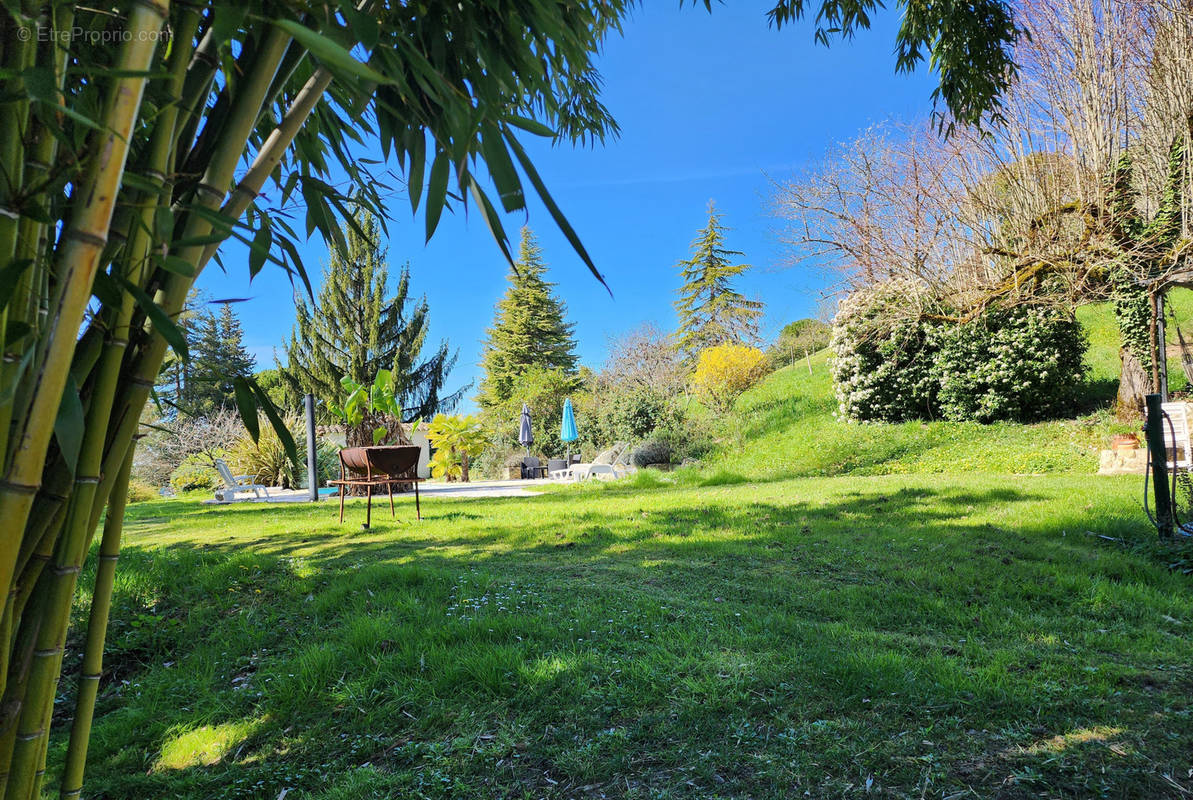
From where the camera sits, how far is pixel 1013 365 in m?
10.2

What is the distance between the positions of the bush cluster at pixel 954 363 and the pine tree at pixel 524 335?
19346mm

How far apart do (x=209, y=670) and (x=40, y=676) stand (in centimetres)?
226

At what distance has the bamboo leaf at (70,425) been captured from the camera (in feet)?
2.58

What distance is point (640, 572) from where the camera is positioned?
157 inches

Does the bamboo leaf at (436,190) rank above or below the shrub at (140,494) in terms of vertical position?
above

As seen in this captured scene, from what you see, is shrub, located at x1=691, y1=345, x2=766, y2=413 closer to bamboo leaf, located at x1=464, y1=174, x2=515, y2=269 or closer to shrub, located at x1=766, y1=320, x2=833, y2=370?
shrub, located at x1=766, y1=320, x2=833, y2=370

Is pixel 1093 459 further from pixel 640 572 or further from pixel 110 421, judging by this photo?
pixel 110 421

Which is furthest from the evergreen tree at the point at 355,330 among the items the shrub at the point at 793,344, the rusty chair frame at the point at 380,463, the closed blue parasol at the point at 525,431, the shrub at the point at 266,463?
the shrub at the point at 793,344

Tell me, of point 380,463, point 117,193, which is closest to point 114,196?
point 117,193

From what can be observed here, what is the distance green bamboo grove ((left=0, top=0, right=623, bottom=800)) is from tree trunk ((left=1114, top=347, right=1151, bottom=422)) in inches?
452

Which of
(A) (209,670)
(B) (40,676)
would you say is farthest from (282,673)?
(B) (40,676)

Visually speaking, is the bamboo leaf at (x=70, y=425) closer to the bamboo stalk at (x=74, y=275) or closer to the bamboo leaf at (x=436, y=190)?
the bamboo stalk at (x=74, y=275)

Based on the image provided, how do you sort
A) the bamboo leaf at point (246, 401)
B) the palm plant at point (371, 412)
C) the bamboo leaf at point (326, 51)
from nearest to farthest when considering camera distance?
the bamboo leaf at point (326, 51) → the bamboo leaf at point (246, 401) → the palm plant at point (371, 412)

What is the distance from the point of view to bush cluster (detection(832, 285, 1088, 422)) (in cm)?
1021
